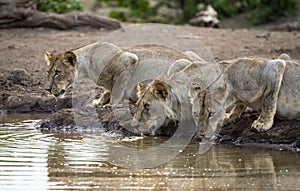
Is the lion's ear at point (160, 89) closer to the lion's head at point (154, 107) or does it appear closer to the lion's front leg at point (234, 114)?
the lion's head at point (154, 107)

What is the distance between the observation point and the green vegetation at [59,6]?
1795cm

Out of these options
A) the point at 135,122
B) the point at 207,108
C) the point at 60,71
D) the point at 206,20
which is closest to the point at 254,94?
the point at 207,108

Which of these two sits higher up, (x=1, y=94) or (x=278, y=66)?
(x=278, y=66)

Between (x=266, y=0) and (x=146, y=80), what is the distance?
11.4m

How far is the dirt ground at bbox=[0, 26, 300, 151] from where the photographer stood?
10.0 metres

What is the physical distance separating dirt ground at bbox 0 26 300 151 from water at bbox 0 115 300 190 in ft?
2.02

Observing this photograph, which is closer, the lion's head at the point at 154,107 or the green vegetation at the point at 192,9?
the lion's head at the point at 154,107

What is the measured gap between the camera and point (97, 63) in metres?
9.41

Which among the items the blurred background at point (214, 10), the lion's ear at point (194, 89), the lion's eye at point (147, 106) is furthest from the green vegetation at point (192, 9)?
the lion's ear at point (194, 89)

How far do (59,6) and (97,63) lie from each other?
9.18 m

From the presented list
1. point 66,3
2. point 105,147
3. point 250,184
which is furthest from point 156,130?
point 66,3

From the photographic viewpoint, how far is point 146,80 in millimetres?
9234

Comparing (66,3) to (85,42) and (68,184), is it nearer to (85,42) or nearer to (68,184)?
(85,42)

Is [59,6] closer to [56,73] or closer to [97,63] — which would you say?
[97,63]
